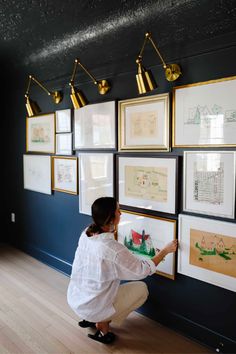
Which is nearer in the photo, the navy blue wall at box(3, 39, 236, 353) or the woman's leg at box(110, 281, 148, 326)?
the navy blue wall at box(3, 39, 236, 353)

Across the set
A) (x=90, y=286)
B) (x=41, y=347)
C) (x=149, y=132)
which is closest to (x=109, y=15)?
(x=149, y=132)

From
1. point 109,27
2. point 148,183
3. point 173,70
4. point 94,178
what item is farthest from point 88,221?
point 109,27

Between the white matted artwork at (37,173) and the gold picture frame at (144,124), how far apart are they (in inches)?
46.6

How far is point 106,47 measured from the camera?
230 cm

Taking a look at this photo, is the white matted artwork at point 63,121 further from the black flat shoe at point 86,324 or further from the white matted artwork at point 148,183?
the black flat shoe at point 86,324

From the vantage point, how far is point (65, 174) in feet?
10.1

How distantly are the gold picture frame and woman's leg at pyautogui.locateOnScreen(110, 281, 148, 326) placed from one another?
1.04m

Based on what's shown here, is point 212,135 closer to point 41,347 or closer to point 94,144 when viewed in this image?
point 94,144

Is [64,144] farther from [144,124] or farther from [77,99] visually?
[144,124]

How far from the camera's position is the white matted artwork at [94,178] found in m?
2.60

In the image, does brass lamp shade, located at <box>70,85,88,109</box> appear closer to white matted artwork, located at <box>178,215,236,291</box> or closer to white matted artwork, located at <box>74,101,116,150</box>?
white matted artwork, located at <box>74,101,116,150</box>

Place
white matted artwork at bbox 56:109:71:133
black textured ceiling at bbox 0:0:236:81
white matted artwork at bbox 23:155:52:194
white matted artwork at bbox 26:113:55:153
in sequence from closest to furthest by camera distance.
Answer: black textured ceiling at bbox 0:0:236:81
white matted artwork at bbox 56:109:71:133
white matted artwork at bbox 26:113:55:153
white matted artwork at bbox 23:155:52:194

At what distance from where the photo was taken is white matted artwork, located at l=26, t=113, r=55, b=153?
3217 millimetres

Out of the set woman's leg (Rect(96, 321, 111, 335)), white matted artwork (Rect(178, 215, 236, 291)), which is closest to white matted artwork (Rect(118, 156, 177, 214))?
white matted artwork (Rect(178, 215, 236, 291))
